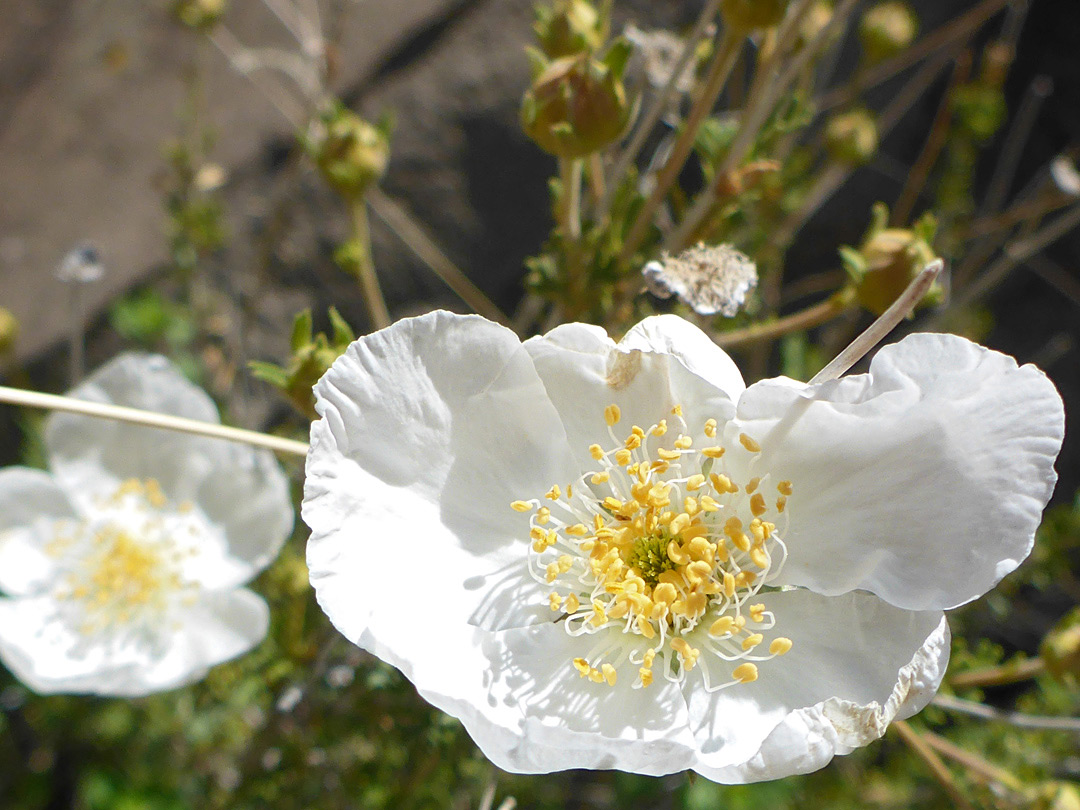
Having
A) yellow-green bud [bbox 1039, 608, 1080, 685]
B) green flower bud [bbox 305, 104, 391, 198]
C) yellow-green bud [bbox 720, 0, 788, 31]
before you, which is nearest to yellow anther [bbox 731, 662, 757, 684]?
yellow-green bud [bbox 1039, 608, 1080, 685]

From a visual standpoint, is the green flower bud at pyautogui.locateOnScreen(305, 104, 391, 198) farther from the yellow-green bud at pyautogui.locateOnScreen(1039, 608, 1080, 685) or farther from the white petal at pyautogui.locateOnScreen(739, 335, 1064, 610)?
the yellow-green bud at pyautogui.locateOnScreen(1039, 608, 1080, 685)

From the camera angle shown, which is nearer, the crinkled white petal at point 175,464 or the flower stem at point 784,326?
the flower stem at point 784,326

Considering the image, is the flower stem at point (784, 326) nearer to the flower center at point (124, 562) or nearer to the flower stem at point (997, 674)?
the flower stem at point (997, 674)

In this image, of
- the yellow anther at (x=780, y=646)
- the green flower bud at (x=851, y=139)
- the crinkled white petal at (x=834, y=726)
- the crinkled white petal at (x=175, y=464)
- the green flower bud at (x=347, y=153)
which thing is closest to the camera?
the crinkled white petal at (x=834, y=726)

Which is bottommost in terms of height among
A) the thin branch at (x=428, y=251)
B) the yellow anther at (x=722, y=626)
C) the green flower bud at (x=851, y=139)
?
the thin branch at (x=428, y=251)

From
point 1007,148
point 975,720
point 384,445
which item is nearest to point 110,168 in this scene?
point 384,445

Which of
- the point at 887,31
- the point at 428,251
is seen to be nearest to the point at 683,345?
the point at 887,31

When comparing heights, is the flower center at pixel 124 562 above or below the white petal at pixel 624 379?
below

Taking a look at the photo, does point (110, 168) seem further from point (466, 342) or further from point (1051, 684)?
point (1051, 684)

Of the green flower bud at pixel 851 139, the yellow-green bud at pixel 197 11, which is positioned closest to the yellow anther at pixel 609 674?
the green flower bud at pixel 851 139
